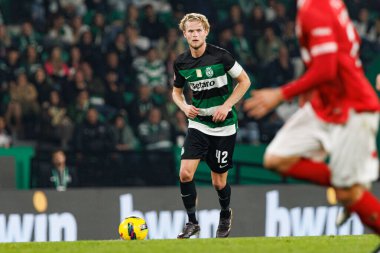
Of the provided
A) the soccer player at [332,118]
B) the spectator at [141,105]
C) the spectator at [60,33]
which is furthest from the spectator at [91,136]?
the soccer player at [332,118]

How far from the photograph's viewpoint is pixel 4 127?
16.1m

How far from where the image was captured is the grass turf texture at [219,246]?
26.7 ft

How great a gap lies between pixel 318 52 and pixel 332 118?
528mm

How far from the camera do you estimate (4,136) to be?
15.9 m

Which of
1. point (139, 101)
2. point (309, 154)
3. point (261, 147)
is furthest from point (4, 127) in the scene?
point (309, 154)

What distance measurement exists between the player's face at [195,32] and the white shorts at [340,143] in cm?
275

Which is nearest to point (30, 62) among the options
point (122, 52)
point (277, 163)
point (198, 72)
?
point (122, 52)

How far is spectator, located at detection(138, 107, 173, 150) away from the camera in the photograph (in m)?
16.5

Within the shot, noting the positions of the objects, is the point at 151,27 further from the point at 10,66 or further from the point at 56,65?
the point at 10,66

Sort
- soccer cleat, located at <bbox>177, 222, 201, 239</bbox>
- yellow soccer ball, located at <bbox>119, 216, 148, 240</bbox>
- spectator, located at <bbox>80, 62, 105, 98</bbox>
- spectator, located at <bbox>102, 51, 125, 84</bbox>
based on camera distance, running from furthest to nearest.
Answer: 1. spectator, located at <bbox>102, 51, 125, 84</bbox>
2. spectator, located at <bbox>80, 62, 105, 98</bbox>
3. yellow soccer ball, located at <bbox>119, 216, 148, 240</bbox>
4. soccer cleat, located at <bbox>177, 222, 201, 239</bbox>

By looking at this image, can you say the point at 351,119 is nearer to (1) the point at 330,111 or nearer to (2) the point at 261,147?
(1) the point at 330,111

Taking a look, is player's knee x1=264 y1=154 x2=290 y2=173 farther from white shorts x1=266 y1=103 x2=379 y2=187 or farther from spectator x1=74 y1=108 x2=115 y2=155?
spectator x1=74 y1=108 x2=115 y2=155

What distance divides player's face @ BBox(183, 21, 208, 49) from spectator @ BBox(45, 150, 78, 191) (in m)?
5.69

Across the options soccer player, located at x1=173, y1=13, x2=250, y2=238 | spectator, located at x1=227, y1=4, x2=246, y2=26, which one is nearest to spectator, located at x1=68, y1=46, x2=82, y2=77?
spectator, located at x1=227, y1=4, x2=246, y2=26
